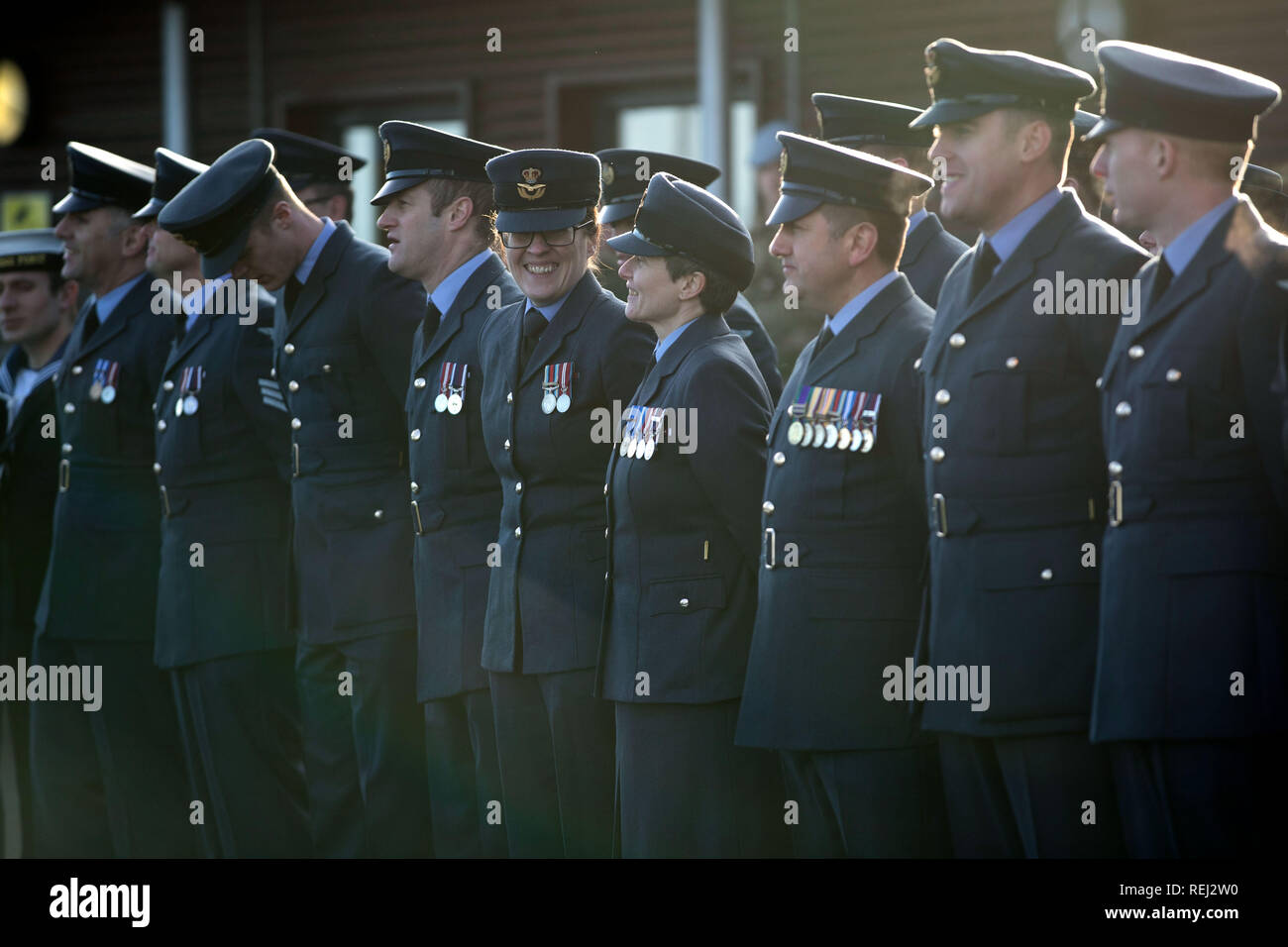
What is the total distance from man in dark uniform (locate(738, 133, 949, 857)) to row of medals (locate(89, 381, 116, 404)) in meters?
2.51

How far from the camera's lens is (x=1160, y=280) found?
10.9ft

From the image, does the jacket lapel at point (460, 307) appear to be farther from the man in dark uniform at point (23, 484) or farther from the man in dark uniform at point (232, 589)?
the man in dark uniform at point (23, 484)

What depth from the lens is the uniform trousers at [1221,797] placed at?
3182 millimetres

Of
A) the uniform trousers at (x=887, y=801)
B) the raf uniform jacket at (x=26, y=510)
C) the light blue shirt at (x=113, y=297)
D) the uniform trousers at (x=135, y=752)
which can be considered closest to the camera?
the uniform trousers at (x=887, y=801)

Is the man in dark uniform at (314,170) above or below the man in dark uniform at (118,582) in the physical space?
above

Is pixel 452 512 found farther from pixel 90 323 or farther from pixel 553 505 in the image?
pixel 90 323

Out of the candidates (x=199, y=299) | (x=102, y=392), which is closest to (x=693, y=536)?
(x=199, y=299)

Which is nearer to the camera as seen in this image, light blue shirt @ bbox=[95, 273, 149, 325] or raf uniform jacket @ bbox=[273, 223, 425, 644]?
raf uniform jacket @ bbox=[273, 223, 425, 644]

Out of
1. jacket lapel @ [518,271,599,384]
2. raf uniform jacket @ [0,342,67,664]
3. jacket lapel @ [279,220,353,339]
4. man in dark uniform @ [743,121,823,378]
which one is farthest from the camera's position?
man in dark uniform @ [743,121,823,378]

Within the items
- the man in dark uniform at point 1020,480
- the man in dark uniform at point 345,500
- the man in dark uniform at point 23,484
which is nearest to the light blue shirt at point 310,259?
the man in dark uniform at point 345,500

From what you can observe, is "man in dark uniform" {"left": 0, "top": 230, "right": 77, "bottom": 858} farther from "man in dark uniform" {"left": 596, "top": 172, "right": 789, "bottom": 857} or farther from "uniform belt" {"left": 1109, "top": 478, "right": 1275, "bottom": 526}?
"uniform belt" {"left": 1109, "top": 478, "right": 1275, "bottom": 526}

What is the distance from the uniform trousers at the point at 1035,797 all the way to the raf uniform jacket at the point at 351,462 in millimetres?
1922

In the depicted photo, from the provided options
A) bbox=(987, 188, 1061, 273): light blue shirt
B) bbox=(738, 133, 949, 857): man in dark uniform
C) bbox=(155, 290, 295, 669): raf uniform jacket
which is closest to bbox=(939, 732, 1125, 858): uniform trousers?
bbox=(738, 133, 949, 857): man in dark uniform

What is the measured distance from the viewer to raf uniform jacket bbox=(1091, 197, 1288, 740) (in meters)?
3.17
